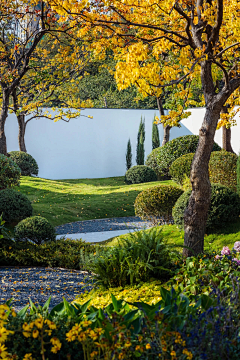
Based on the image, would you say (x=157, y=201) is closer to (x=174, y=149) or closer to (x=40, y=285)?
(x=40, y=285)

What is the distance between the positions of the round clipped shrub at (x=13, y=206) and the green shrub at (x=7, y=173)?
1.23 meters

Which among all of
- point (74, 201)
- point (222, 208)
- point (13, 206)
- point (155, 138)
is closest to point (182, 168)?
point (222, 208)

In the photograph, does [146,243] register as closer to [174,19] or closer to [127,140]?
[174,19]

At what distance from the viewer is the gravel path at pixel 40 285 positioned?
3676 mm

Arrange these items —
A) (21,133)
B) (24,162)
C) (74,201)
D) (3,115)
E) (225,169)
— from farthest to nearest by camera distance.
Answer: (21,133)
(24,162)
(74,201)
(3,115)
(225,169)

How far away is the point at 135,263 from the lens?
12.7 feet

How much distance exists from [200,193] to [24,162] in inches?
492

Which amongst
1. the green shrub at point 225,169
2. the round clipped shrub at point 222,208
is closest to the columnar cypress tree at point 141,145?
the green shrub at point 225,169

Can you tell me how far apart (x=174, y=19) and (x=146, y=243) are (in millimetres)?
3559

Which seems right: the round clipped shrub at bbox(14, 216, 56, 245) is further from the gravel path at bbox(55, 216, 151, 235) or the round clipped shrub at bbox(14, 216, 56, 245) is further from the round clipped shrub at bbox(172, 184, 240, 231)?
the round clipped shrub at bbox(172, 184, 240, 231)

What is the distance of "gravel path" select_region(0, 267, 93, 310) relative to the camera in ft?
12.1

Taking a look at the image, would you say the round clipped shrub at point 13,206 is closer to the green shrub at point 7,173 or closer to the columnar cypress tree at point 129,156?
the green shrub at point 7,173

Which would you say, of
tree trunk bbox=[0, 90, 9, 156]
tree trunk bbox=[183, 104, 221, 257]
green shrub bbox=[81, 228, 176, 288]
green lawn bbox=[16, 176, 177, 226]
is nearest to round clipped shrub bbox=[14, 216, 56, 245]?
green shrub bbox=[81, 228, 176, 288]

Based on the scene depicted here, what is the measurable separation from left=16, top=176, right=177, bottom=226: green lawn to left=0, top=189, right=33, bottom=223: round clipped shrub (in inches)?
51.8
